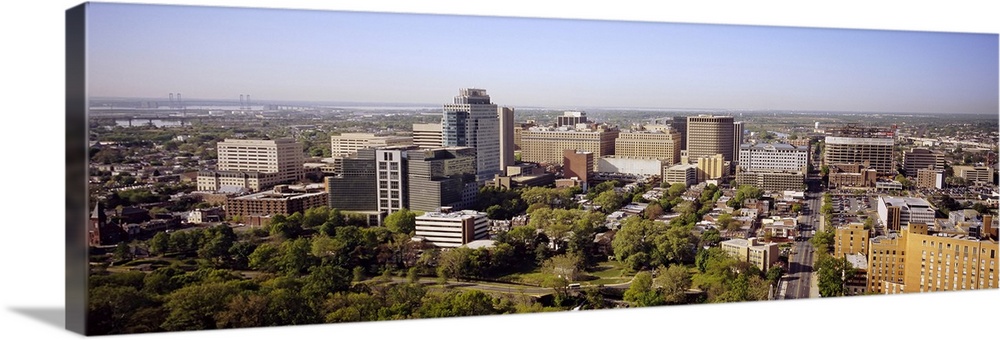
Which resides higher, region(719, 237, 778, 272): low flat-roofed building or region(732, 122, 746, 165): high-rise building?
region(732, 122, 746, 165): high-rise building

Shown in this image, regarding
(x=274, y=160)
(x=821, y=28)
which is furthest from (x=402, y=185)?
(x=821, y=28)

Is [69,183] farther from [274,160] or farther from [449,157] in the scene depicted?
[449,157]

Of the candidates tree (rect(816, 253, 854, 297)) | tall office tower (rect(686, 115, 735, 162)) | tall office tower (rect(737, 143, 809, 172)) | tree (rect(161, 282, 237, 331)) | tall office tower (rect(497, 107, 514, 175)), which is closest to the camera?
tree (rect(161, 282, 237, 331))

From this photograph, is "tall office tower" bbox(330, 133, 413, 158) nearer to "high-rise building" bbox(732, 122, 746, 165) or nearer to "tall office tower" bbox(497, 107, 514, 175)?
"tall office tower" bbox(497, 107, 514, 175)

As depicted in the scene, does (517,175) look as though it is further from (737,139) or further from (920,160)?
(920,160)

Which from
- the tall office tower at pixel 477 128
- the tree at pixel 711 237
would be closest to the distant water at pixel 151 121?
Result: the tall office tower at pixel 477 128

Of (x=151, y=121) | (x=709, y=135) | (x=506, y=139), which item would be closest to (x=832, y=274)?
(x=709, y=135)

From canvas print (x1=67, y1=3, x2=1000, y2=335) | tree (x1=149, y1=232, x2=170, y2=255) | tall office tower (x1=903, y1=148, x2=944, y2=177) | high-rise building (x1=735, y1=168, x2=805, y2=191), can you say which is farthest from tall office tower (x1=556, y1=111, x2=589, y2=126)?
tree (x1=149, y1=232, x2=170, y2=255)
